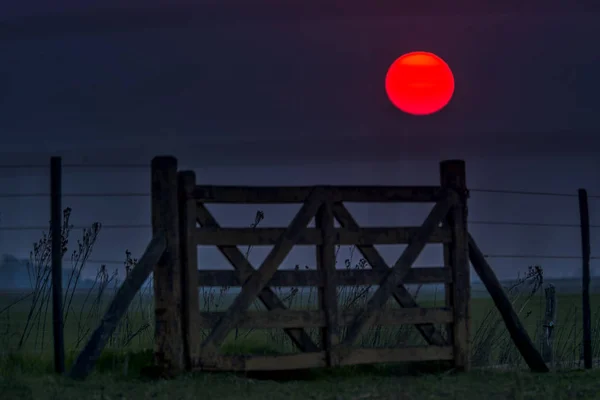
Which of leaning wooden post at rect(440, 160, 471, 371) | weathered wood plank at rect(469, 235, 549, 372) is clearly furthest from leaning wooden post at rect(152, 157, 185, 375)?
weathered wood plank at rect(469, 235, 549, 372)

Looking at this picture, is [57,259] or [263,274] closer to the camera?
[57,259]

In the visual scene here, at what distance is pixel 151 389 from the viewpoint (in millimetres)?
7051

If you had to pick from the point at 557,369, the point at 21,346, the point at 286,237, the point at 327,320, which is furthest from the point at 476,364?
the point at 21,346

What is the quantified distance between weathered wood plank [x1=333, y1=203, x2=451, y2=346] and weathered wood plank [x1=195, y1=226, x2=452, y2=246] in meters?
0.12

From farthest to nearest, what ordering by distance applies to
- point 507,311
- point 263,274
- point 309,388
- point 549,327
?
point 549,327
point 507,311
point 263,274
point 309,388

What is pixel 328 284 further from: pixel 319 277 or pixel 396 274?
pixel 396 274

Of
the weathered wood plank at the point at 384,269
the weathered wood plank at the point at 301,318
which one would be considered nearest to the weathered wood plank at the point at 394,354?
the weathered wood plank at the point at 384,269

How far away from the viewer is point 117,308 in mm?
7676

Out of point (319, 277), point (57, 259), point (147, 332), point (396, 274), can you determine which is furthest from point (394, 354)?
point (57, 259)

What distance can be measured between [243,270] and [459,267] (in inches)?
95.5

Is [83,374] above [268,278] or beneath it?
beneath

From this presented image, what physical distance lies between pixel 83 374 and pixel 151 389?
0.80 m

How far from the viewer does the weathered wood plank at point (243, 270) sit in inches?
322

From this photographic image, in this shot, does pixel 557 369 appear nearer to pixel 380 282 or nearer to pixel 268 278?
pixel 380 282
